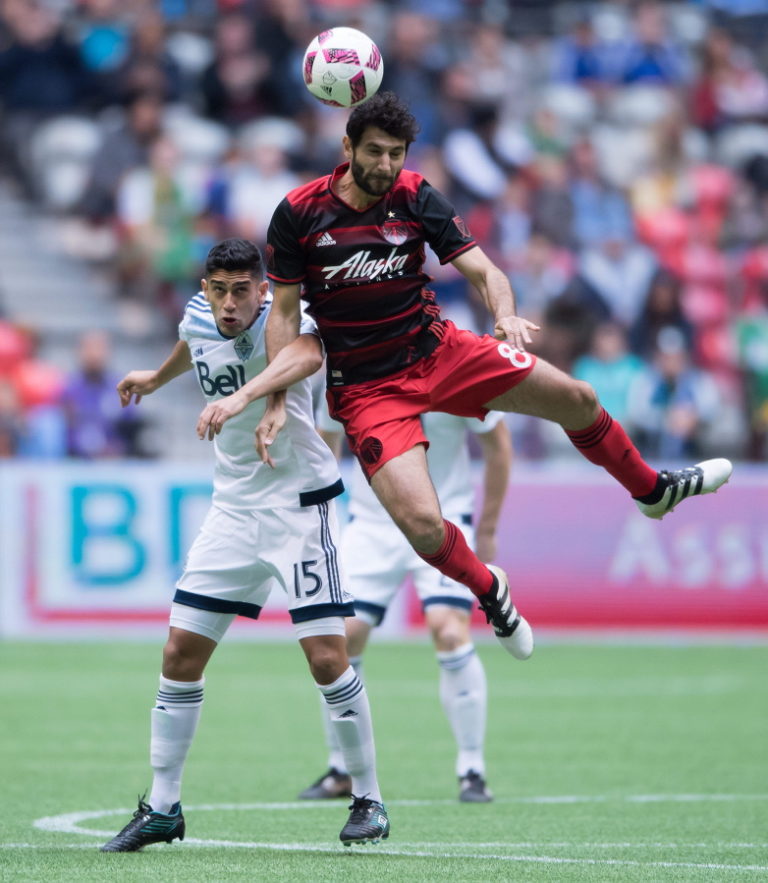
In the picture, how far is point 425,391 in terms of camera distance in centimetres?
710

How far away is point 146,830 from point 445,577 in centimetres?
271

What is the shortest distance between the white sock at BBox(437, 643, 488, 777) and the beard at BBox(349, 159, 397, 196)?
9.35 ft

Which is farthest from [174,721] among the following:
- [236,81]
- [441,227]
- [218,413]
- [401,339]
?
[236,81]

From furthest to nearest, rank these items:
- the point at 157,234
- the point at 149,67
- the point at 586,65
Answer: the point at 586,65 → the point at 149,67 → the point at 157,234

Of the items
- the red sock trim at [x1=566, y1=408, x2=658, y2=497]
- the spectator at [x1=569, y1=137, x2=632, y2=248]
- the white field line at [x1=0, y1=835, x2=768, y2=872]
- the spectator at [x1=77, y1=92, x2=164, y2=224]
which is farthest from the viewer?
the spectator at [x1=569, y1=137, x2=632, y2=248]

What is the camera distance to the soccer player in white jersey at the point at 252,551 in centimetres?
680

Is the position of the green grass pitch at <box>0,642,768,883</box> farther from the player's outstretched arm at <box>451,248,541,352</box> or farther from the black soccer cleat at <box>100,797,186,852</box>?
the player's outstretched arm at <box>451,248,541,352</box>

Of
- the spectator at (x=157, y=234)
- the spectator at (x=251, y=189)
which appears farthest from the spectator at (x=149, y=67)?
the spectator at (x=251, y=189)

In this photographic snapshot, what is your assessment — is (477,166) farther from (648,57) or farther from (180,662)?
(180,662)

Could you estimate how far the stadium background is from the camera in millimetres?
15797

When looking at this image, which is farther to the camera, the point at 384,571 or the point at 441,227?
the point at 384,571

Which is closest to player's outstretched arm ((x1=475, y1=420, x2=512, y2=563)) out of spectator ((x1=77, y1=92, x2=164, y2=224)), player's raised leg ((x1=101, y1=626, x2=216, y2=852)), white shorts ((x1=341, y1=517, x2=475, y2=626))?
white shorts ((x1=341, y1=517, x2=475, y2=626))

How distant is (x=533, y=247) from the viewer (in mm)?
18734

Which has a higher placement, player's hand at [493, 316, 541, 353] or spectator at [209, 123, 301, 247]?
spectator at [209, 123, 301, 247]
